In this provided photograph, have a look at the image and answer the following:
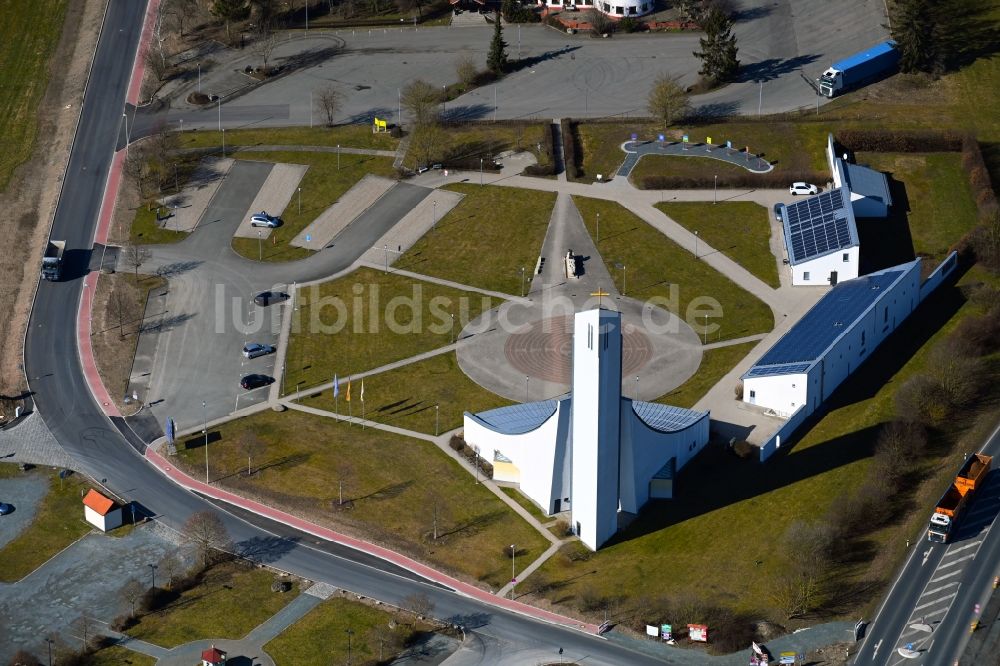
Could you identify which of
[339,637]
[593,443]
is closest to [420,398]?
[593,443]

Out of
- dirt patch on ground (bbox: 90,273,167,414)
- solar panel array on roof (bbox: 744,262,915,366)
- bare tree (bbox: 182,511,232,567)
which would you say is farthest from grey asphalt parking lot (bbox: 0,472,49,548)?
solar panel array on roof (bbox: 744,262,915,366)

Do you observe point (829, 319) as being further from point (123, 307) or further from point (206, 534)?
point (123, 307)

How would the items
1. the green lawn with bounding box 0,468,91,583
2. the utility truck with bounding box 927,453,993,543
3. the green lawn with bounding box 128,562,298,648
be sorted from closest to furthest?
1. the green lawn with bounding box 128,562,298,648
2. the utility truck with bounding box 927,453,993,543
3. the green lawn with bounding box 0,468,91,583

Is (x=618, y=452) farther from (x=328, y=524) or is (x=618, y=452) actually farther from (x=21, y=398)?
(x=21, y=398)

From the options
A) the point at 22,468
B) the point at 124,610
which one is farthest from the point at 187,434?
the point at 124,610

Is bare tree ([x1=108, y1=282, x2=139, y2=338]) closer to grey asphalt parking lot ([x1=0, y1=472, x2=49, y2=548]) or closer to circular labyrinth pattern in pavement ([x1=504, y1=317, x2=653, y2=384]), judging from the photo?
grey asphalt parking lot ([x1=0, y1=472, x2=49, y2=548])

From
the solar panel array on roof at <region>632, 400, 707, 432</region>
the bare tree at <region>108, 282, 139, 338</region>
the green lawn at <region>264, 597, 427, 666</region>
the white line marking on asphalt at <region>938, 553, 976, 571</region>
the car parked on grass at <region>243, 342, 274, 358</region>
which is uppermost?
the bare tree at <region>108, 282, 139, 338</region>
